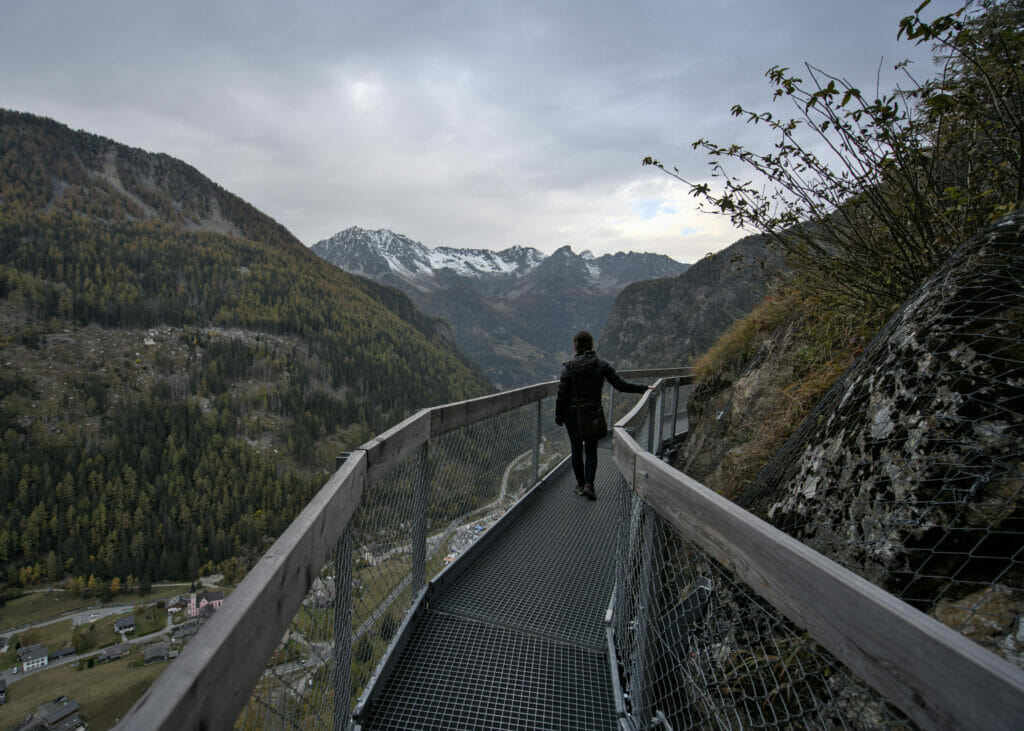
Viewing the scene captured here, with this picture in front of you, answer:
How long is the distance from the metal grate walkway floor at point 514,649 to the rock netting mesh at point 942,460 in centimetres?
155

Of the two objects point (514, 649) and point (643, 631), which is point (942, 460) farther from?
point (514, 649)

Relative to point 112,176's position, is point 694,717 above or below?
below

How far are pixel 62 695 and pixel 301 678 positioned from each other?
73.8 meters

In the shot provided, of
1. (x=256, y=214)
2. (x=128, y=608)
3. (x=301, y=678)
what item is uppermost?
(x=256, y=214)

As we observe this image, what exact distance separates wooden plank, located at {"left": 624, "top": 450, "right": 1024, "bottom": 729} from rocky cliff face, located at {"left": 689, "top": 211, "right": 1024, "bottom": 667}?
20.8 inches

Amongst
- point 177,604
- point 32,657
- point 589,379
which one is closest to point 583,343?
point 589,379

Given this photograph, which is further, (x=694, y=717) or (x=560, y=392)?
(x=560, y=392)

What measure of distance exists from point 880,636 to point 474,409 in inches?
149

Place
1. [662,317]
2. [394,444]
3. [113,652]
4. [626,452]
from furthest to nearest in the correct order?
1. [662,317]
2. [113,652]
3. [394,444]
4. [626,452]

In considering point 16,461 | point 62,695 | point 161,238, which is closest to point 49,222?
point 161,238

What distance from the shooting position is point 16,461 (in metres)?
89.0

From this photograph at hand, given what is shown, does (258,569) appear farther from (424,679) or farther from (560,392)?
(560,392)

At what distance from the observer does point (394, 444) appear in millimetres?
2945

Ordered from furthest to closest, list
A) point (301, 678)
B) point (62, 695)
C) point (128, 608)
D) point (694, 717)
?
point (128, 608), point (62, 695), point (694, 717), point (301, 678)
